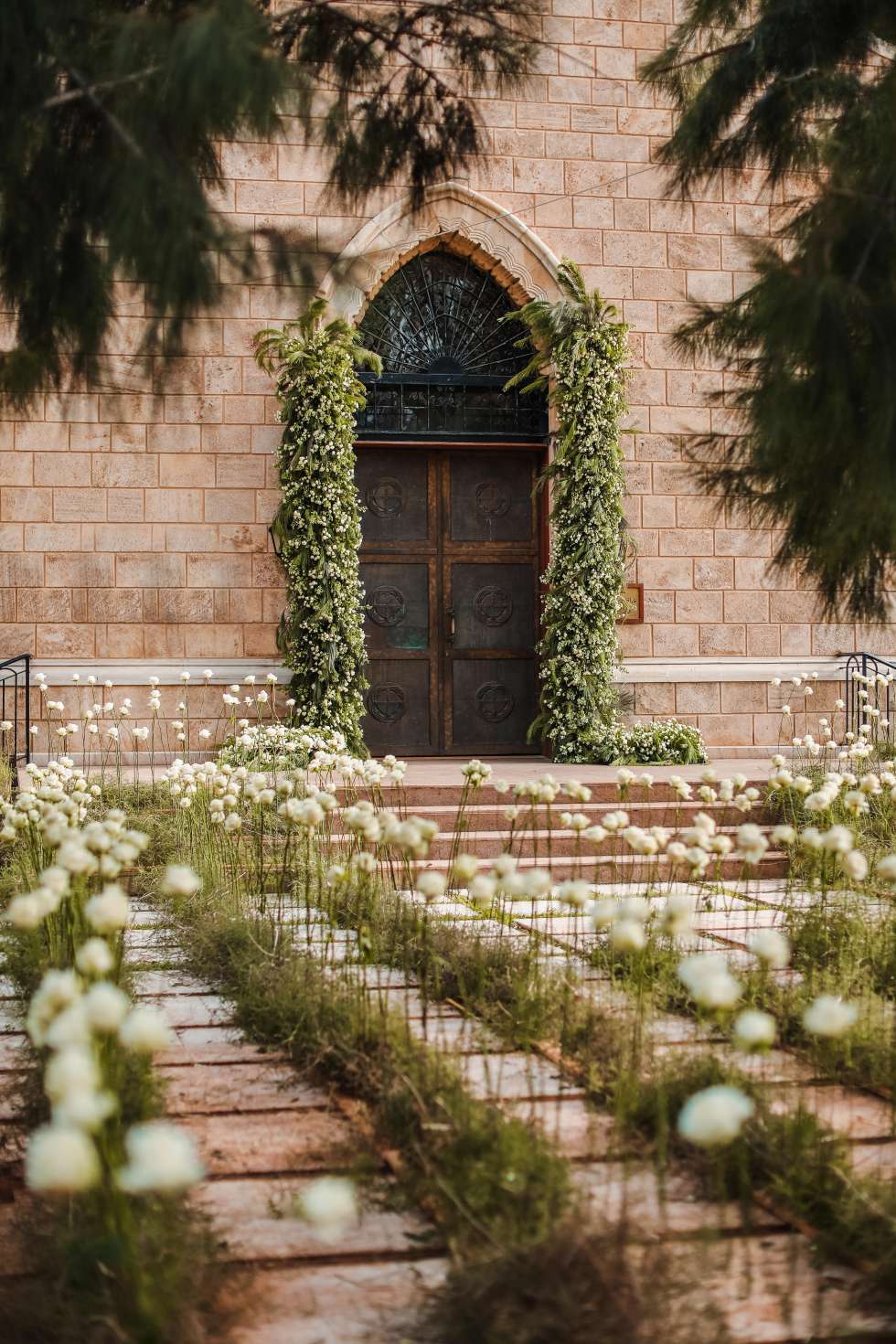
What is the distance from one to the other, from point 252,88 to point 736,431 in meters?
1.34

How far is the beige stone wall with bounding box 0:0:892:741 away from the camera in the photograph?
9.99 m

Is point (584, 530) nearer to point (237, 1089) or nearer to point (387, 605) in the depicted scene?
point (387, 605)

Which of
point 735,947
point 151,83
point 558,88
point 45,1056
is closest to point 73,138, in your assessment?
point 151,83

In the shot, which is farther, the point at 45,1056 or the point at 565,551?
the point at 565,551

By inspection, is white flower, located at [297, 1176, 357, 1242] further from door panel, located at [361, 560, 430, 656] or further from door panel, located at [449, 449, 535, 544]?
door panel, located at [449, 449, 535, 544]

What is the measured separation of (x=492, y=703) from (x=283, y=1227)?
28.0 feet

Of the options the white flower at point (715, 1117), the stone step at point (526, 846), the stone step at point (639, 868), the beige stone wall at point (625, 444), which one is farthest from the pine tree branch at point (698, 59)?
the beige stone wall at point (625, 444)

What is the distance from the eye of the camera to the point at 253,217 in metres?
10.2

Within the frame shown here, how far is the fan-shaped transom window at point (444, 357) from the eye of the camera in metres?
10.6

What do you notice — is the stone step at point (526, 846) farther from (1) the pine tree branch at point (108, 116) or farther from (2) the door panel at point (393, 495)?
(1) the pine tree branch at point (108, 116)

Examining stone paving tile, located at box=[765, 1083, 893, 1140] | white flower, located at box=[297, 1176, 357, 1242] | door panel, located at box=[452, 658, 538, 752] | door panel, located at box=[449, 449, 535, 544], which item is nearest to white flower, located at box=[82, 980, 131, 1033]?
white flower, located at box=[297, 1176, 357, 1242]

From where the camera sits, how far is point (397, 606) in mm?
10727

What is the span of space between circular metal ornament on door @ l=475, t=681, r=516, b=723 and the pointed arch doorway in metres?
0.01

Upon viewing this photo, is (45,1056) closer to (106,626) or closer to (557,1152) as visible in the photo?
(557,1152)
